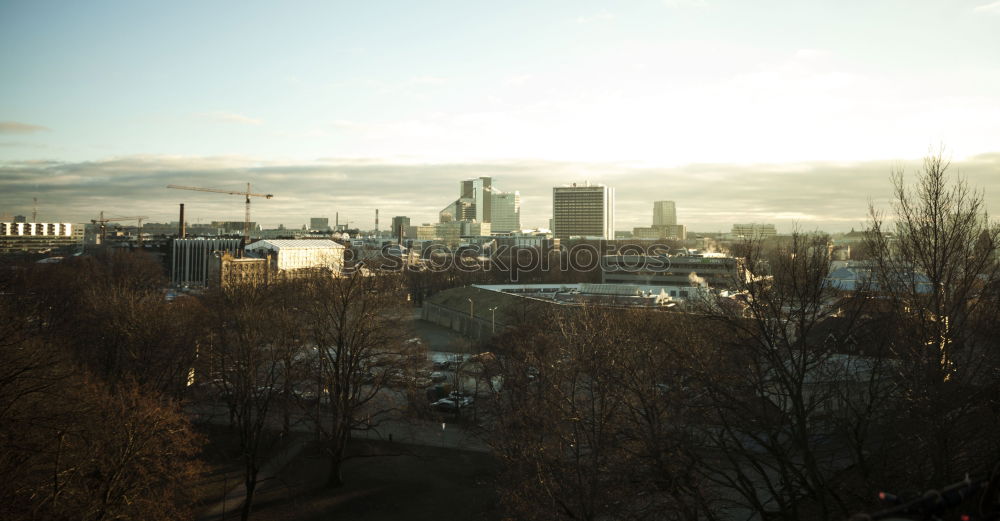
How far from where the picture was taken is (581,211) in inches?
7219

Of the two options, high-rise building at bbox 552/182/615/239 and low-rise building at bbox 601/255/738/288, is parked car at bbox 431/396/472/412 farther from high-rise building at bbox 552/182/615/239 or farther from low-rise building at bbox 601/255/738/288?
high-rise building at bbox 552/182/615/239

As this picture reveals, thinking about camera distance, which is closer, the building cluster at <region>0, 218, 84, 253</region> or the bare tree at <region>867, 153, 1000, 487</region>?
the bare tree at <region>867, 153, 1000, 487</region>

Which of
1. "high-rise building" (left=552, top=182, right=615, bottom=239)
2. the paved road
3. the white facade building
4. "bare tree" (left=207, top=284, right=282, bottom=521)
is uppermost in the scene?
"high-rise building" (left=552, top=182, right=615, bottom=239)

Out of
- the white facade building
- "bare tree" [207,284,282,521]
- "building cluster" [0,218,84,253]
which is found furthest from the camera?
"building cluster" [0,218,84,253]

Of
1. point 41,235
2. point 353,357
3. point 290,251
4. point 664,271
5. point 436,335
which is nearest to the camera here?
point 353,357

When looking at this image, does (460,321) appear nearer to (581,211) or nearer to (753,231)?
(753,231)

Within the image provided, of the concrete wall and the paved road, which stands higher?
the concrete wall

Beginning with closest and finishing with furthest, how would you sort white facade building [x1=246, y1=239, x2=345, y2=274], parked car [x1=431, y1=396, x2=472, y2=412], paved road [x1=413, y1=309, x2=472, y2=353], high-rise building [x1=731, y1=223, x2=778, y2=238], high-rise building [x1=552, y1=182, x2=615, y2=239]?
high-rise building [x1=731, y1=223, x2=778, y2=238] < parked car [x1=431, y1=396, x2=472, y2=412] < paved road [x1=413, y1=309, x2=472, y2=353] < white facade building [x1=246, y1=239, x2=345, y2=274] < high-rise building [x1=552, y1=182, x2=615, y2=239]

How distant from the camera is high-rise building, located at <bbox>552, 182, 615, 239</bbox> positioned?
181 metres

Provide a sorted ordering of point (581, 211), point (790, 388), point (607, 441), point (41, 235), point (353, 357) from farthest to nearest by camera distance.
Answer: point (581, 211) → point (41, 235) → point (353, 357) → point (607, 441) → point (790, 388)

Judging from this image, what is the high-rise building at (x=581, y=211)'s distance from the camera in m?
181

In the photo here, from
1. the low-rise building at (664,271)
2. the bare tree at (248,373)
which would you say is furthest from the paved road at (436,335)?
the low-rise building at (664,271)

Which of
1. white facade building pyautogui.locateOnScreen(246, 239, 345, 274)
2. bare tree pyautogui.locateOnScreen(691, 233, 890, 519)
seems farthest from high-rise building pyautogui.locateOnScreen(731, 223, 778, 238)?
white facade building pyautogui.locateOnScreen(246, 239, 345, 274)

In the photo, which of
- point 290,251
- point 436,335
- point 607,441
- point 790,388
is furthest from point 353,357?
point 290,251
